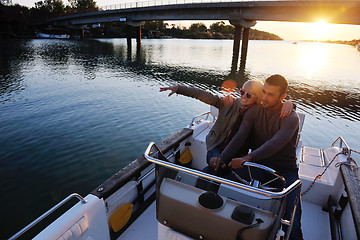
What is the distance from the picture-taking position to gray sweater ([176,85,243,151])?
140 inches

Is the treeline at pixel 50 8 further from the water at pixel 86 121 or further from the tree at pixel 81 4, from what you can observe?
the water at pixel 86 121

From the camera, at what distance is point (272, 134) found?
322cm

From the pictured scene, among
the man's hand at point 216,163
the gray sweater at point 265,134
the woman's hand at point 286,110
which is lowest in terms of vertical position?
the man's hand at point 216,163

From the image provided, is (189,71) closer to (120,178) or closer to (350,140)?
(350,140)

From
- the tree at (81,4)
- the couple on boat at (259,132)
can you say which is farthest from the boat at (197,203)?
the tree at (81,4)

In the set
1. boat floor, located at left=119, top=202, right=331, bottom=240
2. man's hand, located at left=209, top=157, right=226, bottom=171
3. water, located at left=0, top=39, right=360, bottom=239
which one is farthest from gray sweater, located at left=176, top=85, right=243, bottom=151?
water, located at left=0, top=39, right=360, bottom=239

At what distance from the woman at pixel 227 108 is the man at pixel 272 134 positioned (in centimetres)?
19

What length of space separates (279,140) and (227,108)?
100 centimetres

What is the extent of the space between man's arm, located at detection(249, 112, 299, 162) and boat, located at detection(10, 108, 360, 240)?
1.13 feet

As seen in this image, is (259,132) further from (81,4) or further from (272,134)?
(81,4)

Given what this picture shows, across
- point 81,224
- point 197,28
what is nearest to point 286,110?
point 81,224

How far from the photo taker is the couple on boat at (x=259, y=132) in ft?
9.66

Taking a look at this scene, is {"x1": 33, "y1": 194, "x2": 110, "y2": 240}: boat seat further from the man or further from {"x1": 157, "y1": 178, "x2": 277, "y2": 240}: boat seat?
the man

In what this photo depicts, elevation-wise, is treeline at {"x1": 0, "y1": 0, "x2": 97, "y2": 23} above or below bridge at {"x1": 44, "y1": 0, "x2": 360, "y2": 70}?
above
